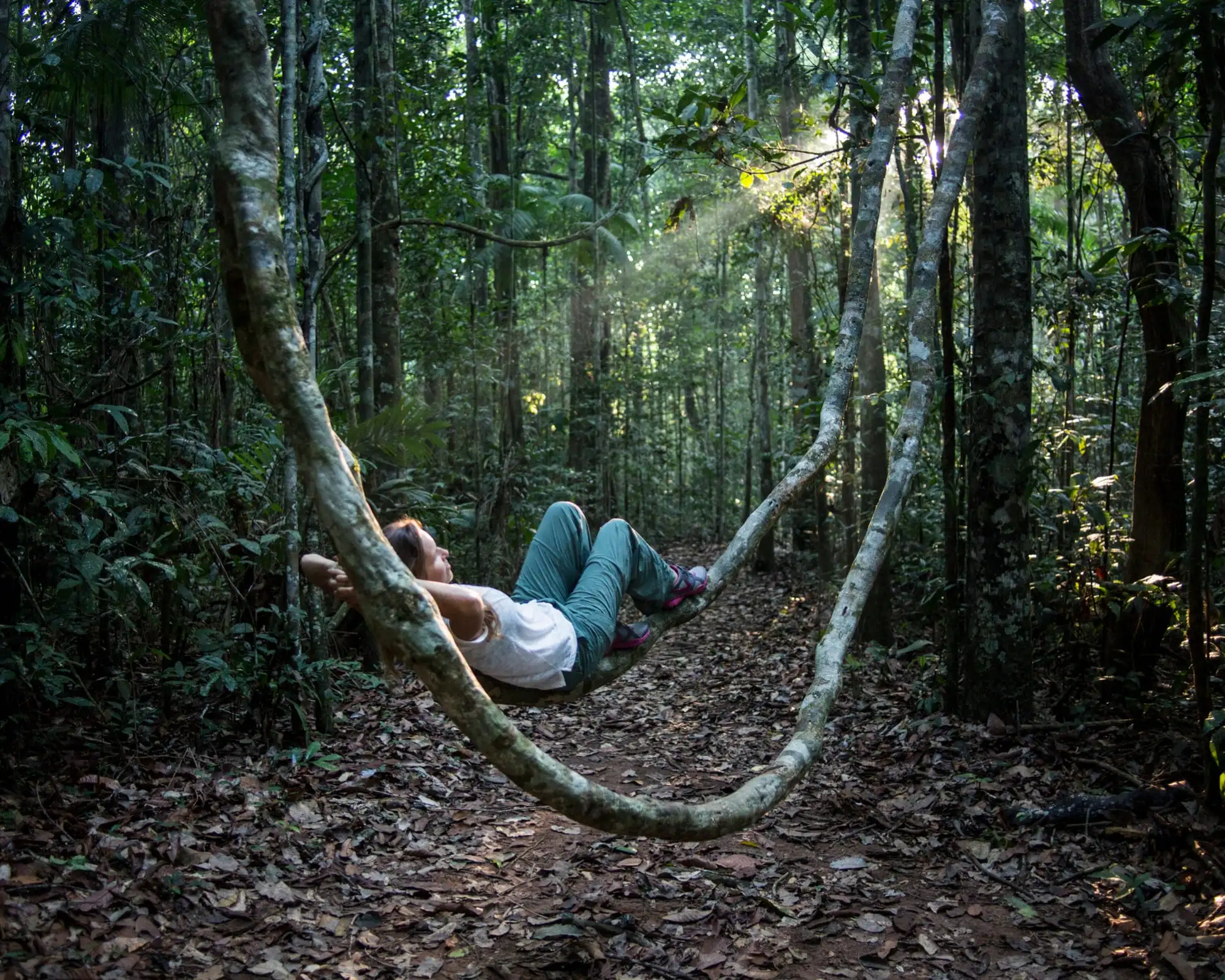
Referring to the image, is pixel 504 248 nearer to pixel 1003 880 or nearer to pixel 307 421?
pixel 1003 880

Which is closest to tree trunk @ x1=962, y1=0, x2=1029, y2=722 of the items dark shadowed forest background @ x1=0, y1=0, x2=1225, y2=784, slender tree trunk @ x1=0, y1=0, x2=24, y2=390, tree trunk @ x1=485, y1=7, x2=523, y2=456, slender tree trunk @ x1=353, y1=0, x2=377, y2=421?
dark shadowed forest background @ x1=0, y1=0, x2=1225, y2=784

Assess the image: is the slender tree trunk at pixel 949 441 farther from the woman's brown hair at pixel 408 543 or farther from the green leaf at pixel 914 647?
the woman's brown hair at pixel 408 543

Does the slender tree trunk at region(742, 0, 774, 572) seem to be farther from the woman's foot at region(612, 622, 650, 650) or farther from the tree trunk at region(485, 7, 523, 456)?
the woman's foot at region(612, 622, 650, 650)

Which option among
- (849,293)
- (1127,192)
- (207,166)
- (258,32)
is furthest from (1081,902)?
(207,166)

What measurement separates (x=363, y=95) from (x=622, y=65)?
11930mm

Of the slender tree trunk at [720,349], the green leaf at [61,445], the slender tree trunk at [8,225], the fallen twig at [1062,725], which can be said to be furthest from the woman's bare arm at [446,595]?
the slender tree trunk at [720,349]

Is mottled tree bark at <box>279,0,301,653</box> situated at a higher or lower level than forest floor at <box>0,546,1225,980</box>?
higher

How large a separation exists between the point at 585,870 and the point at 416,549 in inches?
89.7

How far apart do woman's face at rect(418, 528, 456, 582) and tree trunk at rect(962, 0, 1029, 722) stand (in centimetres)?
408

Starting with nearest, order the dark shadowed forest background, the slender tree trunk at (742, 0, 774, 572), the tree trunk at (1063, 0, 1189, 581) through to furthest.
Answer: the dark shadowed forest background, the tree trunk at (1063, 0, 1189, 581), the slender tree trunk at (742, 0, 774, 572)

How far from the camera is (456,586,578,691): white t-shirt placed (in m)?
3.68

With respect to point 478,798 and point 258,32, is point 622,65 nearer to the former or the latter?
point 478,798

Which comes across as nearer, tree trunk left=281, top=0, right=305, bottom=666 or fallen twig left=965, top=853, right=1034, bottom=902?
fallen twig left=965, top=853, right=1034, bottom=902

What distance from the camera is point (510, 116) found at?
54.1ft
